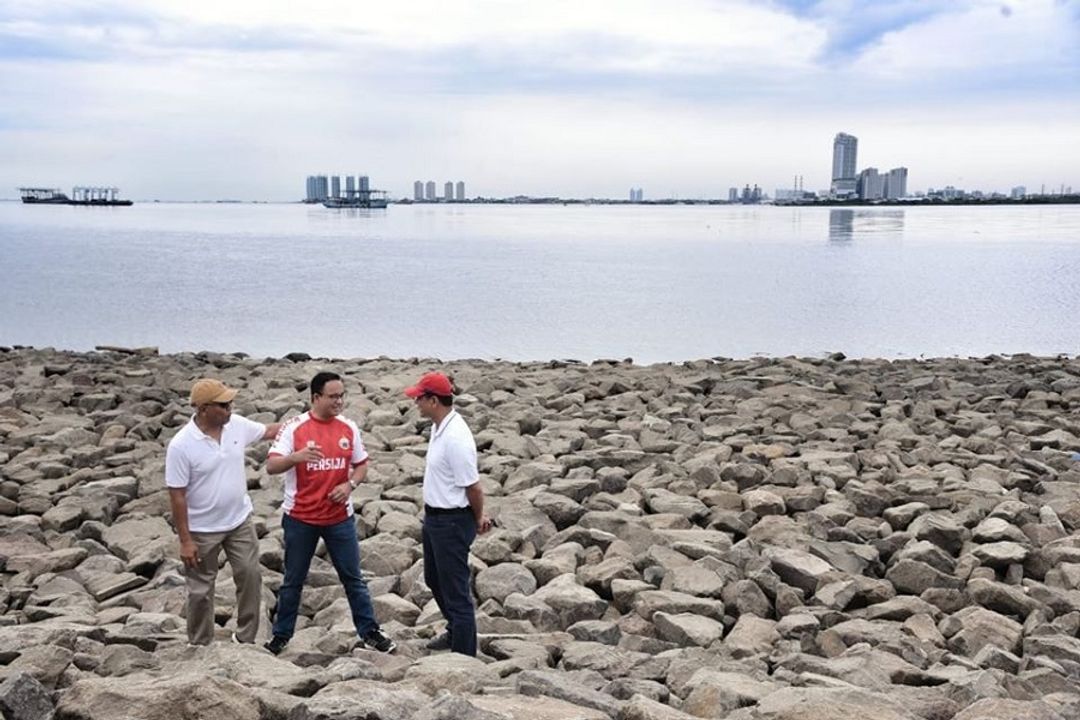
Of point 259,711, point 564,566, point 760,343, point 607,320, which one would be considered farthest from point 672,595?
point 607,320

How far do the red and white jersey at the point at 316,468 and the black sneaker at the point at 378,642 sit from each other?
0.68 metres

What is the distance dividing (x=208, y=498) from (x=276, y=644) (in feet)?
3.11

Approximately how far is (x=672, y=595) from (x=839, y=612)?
1.06m

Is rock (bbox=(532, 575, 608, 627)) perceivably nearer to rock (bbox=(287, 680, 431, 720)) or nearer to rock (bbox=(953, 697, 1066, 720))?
rock (bbox=(287, 680, 431, 720))

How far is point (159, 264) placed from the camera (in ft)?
185

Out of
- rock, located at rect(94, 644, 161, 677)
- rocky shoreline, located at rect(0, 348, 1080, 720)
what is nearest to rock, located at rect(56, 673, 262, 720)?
rocky shoreline, located at rect(0, 348, 1080, 720)

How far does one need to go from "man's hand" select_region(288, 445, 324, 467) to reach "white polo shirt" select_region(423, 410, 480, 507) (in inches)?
25.8

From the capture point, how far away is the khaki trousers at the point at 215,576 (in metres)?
6.14

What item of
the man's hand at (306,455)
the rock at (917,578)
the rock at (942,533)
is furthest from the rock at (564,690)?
the rock at (942,533)

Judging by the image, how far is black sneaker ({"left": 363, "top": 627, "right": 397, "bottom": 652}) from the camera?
631cm

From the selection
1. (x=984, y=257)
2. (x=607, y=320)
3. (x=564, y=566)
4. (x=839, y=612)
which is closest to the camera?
(x=839, y=612)

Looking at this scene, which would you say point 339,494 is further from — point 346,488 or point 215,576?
point 215,576

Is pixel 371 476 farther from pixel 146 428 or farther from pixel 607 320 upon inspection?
pixel 607 320

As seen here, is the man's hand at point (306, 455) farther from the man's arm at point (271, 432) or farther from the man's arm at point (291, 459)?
the man's arm at point (271, 432)
